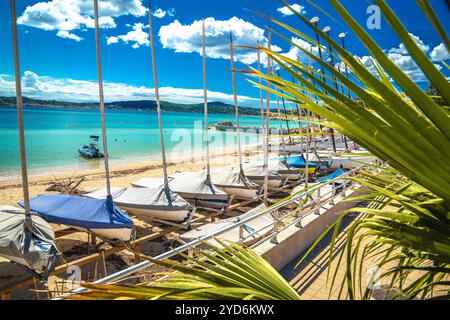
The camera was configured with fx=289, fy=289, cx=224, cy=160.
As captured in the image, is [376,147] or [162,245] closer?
[376,147]

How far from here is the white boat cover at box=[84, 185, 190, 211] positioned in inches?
392

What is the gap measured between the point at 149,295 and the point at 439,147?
1.07 metres

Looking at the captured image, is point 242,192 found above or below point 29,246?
below

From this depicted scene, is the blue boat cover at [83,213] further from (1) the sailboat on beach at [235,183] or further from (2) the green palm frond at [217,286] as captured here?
(2) the green palm frond at [217,286]

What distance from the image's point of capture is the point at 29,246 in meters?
6.20

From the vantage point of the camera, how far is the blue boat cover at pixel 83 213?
7898 mm

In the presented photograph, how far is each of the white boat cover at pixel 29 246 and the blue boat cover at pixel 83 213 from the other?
46.9 inches

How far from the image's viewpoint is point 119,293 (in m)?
1.04

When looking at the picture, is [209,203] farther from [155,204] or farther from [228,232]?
[228,232]

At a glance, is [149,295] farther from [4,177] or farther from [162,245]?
[4,177]

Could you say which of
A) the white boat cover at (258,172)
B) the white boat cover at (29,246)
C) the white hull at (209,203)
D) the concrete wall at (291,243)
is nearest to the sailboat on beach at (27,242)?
the white boat cover at (29,246)

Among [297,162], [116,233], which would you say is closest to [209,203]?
[116,233]

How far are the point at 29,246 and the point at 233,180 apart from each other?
341 inches
